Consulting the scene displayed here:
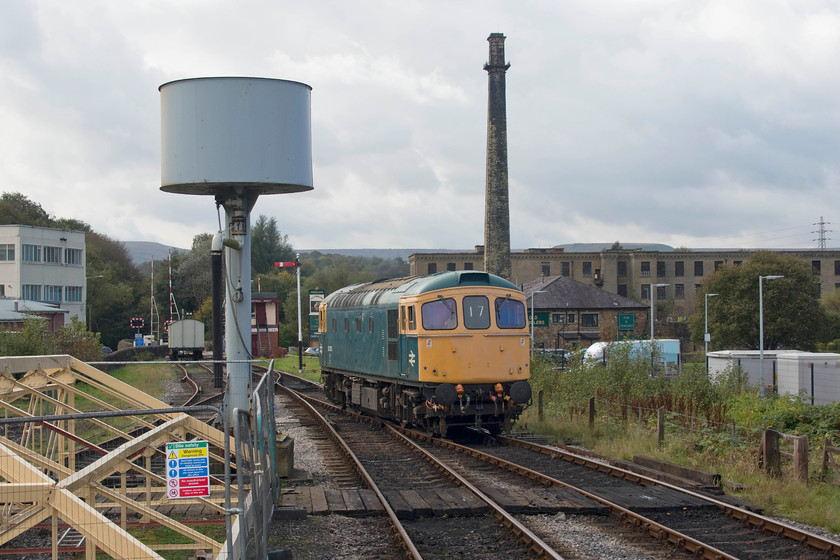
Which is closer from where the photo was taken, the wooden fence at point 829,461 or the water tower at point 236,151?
the water tower at point 236,151

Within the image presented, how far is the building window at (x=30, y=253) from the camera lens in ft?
182

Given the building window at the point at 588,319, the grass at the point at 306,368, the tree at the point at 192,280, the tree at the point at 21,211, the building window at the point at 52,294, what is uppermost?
Result: the tree at the point at 21,211

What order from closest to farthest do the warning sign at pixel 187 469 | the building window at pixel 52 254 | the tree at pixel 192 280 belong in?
the warning sign at pixel 187 469 < the building window at pixel 52 254 < the tree at pixel 192 280

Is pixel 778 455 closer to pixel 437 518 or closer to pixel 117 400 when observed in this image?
pixel 437 518

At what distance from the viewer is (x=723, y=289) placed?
62.6m

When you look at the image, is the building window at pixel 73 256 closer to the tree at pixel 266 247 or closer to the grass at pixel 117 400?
the grass at pixel 117 400

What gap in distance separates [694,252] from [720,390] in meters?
71.1

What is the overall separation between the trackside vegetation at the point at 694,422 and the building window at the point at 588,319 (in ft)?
133

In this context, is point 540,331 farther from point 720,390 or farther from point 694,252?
point 720,390

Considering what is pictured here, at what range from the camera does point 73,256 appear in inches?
2392

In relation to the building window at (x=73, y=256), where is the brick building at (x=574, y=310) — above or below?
below

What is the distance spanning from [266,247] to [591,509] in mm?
104132

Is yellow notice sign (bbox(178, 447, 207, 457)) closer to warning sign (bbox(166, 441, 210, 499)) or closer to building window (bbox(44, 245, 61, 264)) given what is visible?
warning sign (bbox(166, 441, 210, 499))

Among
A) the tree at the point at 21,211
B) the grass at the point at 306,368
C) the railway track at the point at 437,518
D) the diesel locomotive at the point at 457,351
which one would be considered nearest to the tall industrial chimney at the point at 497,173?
the grass at the point at 306,368
